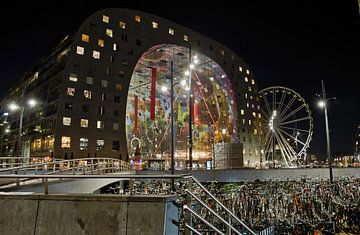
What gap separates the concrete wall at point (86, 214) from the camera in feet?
18.9

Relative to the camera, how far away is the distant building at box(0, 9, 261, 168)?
48719 millimetres

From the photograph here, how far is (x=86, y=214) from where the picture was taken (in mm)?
6090

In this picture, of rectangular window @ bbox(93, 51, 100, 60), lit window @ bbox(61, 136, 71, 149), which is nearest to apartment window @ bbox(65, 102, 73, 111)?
lit window @ bbox(61, 136, 71, 149)

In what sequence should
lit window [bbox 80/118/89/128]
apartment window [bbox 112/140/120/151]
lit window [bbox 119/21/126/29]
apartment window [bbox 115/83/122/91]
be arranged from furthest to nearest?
lit window [bbox 119/21/126/29]
apartment window [bbox 115/83/122/91]
apartment window [bbox 112/140/120/151]
lit window [bbox 80/118/89/128]

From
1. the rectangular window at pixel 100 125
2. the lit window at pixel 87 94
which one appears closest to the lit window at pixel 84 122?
the rectangular window at pixel 100 125

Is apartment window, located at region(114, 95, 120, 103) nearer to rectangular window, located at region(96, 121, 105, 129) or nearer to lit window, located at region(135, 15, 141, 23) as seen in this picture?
rectangular window, located at region(96, 121, 105, 129)

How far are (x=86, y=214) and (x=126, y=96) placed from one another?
4940 cm

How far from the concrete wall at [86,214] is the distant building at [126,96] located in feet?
95.5

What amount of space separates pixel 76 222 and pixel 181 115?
64016 millimetres

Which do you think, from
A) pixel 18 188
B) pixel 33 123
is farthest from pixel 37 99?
pixel 18 188

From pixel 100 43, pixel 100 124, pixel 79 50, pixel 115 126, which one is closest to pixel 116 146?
pixel 115 126

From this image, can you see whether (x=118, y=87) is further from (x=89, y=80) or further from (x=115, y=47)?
(x=115, y=47)

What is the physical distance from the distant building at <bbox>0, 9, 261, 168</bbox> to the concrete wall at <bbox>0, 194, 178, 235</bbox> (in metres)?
29.1

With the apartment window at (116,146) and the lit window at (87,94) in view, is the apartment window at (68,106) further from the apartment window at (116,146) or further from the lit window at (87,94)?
the apartment window at (116,146)
